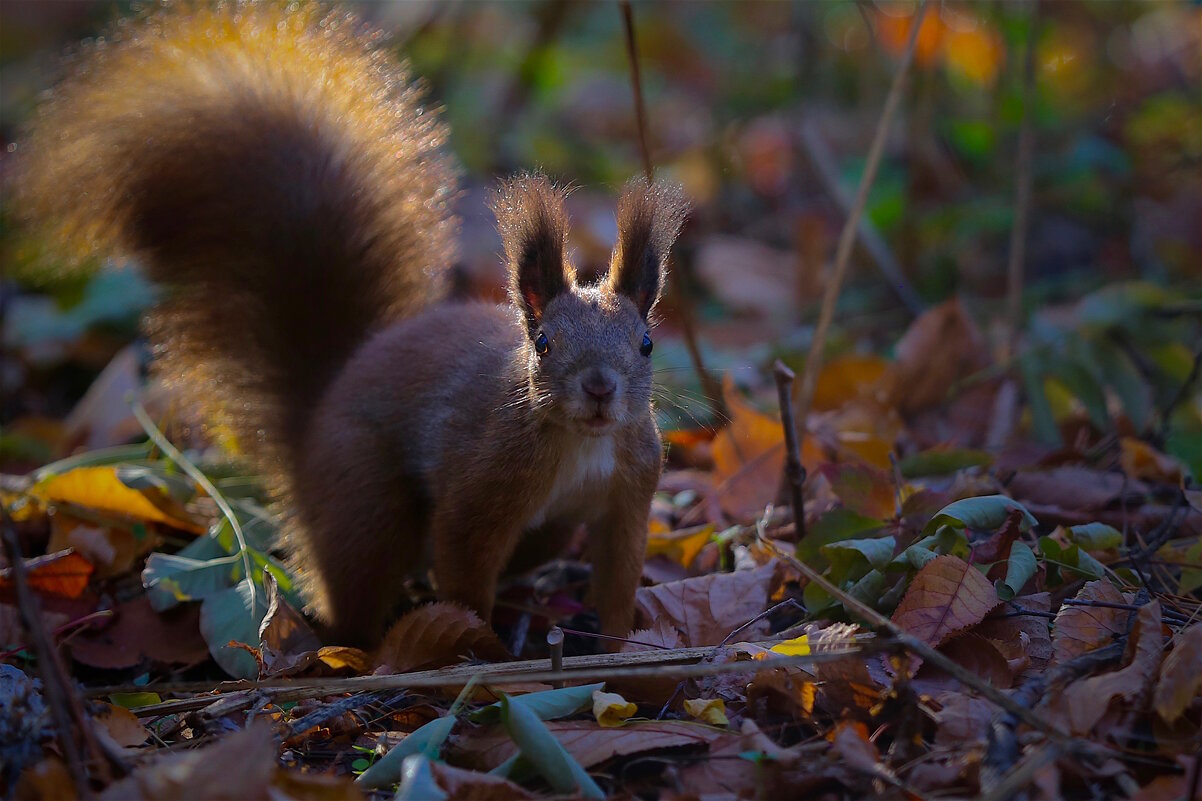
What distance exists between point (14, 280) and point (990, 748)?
13.4 ft

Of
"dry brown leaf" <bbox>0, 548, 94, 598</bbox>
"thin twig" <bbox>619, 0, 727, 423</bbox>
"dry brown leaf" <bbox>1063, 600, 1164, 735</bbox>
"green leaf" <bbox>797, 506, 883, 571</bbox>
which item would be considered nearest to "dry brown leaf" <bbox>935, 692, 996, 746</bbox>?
"dry brown leaf" <bbox>1063, 600, 1164, 735</bbox>

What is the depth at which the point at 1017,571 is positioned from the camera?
6.67ft

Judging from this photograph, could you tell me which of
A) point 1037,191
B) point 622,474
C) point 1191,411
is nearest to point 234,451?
point 622,474

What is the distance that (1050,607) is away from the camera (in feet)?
6.79

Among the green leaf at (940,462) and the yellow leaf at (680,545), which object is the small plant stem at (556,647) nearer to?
the yellow leaf at (680,545)

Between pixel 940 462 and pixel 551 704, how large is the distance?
4.41 ft

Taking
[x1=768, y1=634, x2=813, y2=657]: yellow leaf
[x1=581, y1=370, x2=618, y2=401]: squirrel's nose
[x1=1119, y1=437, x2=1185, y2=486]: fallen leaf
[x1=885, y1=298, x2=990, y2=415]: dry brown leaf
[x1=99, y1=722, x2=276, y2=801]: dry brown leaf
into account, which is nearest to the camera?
[x1=99, y1=722, x2=276, y2=801]: dry brown leaf

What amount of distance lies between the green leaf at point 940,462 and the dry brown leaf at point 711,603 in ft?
2.06

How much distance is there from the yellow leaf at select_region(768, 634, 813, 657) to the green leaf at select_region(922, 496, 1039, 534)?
367 mm

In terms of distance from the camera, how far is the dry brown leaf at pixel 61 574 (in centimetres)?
240

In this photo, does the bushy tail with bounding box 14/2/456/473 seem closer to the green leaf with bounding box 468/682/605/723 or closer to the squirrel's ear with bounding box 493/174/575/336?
the squirrel's ear with bounding box 493/174/575/336

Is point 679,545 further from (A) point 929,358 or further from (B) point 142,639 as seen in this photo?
(B) point 142,639

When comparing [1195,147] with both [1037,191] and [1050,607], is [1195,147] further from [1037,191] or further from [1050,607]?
[1050,607]

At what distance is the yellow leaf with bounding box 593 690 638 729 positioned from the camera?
5.98 feet
